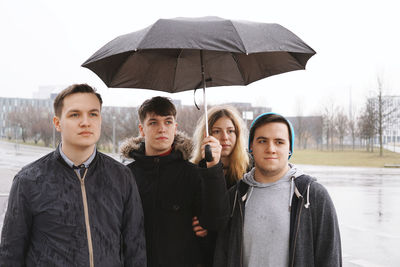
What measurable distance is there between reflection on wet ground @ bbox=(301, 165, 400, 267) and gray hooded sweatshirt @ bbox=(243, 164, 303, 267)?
13.3 ft

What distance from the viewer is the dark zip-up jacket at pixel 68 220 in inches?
78.7

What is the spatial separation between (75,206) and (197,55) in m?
1.83

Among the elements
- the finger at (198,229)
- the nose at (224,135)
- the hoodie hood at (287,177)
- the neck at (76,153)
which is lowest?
the finger at (198,229)

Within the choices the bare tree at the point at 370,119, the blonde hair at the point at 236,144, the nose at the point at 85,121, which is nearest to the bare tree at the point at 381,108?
the bare tree at the point at 370,119

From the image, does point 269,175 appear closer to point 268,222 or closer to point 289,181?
point 289,181

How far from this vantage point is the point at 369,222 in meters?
8.94

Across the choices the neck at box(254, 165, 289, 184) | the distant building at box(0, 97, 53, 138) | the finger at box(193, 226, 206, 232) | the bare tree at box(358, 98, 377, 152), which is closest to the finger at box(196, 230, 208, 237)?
the finger at box(193, 226, 206, 232)

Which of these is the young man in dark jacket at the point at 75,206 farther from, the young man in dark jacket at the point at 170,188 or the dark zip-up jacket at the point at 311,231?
the dark zip-up jacket at the point at 311,231

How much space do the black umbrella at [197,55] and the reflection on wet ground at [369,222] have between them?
13.2 feet

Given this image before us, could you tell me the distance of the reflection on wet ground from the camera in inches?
241

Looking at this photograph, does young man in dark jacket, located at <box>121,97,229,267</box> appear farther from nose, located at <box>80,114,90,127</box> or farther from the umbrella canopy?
nose, located at <box>80,114,90,127</box>

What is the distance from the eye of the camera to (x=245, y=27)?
239 cm

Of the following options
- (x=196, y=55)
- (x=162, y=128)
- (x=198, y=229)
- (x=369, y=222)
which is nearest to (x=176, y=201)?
(x=198, y=229)

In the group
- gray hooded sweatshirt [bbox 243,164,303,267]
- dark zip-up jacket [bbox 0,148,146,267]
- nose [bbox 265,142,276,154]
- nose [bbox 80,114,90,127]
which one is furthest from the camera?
nose [bbox 265,142,276,154]
